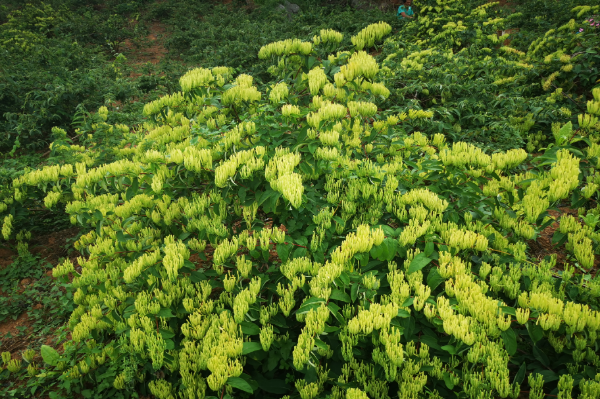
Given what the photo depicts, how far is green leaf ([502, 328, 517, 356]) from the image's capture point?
120 cm

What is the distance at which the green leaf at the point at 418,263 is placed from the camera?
1399 mm

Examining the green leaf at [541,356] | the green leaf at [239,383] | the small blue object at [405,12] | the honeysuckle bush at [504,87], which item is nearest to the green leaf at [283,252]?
the green leaf at [239,383]

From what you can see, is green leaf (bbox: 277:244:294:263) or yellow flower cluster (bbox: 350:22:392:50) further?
yellow flower cluster (bbox: 350:22:392:50)

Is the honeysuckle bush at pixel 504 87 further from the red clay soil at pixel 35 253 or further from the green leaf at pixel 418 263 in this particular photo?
the red clay soil at pixel 35 253

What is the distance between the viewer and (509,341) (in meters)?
1.22

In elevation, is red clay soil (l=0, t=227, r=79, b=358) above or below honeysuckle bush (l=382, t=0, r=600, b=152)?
below

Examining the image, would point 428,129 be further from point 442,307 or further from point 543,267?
point 442,307

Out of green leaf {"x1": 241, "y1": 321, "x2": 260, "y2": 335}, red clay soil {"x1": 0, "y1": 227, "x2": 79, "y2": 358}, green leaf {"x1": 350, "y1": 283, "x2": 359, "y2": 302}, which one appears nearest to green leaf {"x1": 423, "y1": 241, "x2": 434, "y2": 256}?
green leaf {"x1": 350, "y1": 283, "x2": 359, "y2": 302}

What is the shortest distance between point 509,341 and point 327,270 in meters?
0.69

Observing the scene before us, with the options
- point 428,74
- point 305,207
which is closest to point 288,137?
point 305,207

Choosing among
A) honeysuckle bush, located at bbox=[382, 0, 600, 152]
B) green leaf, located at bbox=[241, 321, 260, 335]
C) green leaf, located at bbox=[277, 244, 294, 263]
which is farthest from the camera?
honeysuckle bush, located at bbox=[382, 0, 600, 152]

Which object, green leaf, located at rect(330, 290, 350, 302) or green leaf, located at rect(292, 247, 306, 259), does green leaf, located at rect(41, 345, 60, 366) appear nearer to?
green leaf, located at rect(292, 247, 306, 259)

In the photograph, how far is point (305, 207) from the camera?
67.4 inches

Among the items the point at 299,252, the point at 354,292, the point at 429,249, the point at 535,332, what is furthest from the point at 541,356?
the point at 299,252
